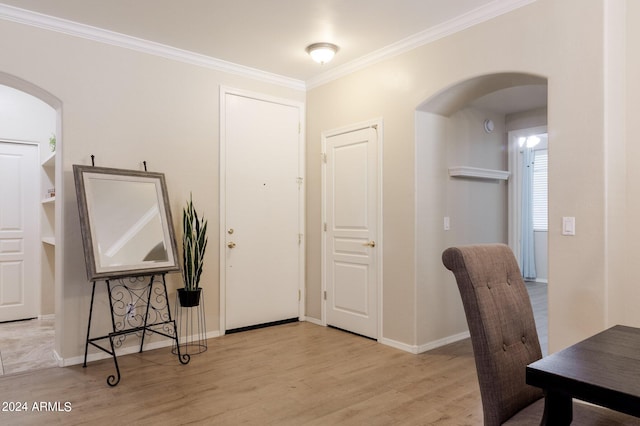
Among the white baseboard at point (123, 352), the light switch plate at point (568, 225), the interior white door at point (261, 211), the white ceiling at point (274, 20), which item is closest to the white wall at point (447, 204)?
the white ceiling at point (274, 20)

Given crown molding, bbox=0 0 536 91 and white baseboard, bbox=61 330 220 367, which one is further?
white baseboard, bbox=61 330 220 367

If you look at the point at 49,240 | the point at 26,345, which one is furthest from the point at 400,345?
the point at 49,240

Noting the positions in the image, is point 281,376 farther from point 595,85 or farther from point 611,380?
point 595,85

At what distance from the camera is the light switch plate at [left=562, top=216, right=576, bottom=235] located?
105 inches

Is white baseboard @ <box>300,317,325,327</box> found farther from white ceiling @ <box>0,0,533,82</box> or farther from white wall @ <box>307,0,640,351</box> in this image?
white ceiling @ <box>0,0,533,82</box>

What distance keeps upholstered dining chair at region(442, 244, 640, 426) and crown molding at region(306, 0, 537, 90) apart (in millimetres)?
2290

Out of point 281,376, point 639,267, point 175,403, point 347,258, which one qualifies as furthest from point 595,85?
point 175,403

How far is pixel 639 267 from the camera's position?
8.44 ft

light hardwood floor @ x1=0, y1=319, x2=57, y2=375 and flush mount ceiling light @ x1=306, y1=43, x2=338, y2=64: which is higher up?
flush mount ceiling light @ x1=306, y1=43, x2=338, y2=64

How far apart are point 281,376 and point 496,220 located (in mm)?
2914

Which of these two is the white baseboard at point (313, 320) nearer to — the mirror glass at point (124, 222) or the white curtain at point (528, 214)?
the mirror glass at point (124, 222)

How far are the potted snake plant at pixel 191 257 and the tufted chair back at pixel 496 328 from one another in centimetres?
270

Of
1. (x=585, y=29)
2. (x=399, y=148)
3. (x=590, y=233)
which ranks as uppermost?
(x=585, y=29)

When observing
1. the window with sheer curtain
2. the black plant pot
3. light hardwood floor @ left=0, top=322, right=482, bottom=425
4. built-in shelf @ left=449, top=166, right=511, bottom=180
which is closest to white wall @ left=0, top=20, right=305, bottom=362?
the black plant pot
